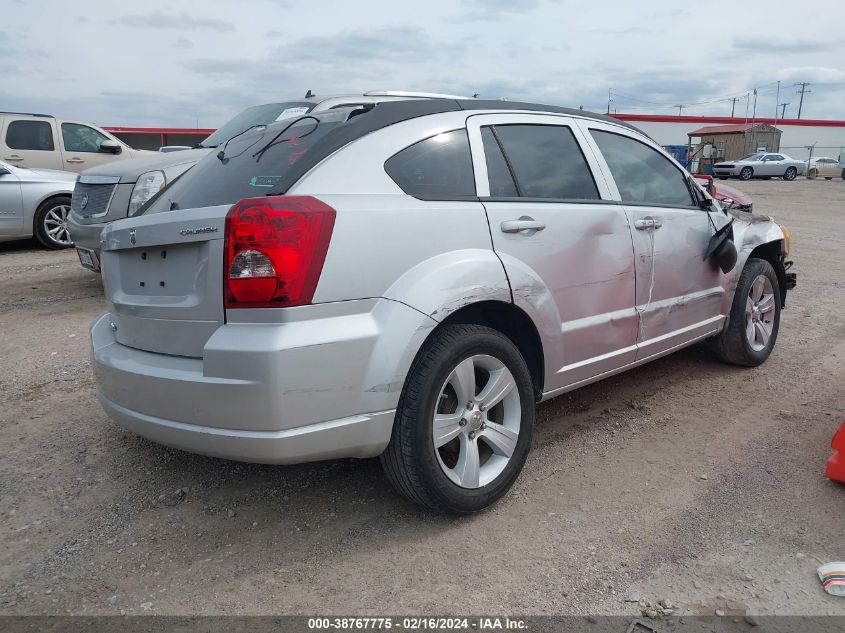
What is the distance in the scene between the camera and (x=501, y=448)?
10.2 ft

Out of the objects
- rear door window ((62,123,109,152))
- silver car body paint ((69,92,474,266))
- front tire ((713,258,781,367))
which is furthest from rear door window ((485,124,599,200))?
rear door window ((62,123,109,152))

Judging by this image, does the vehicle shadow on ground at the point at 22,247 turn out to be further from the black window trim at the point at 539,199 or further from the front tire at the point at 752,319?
the front tire at the point at 752,319

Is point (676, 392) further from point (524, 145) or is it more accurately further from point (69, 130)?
point (69, 130)

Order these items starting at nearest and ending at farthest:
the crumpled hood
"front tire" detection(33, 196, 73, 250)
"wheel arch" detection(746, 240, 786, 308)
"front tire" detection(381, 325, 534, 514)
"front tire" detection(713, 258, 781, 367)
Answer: "front tire" detection(381, 325, 534, 514), "front tire" detection(713, 258, 781, 367), "wheel arch" detection(746, 240, 786, 308), the crumpled hood, "front tire" detection(33, 196, 73, 250)

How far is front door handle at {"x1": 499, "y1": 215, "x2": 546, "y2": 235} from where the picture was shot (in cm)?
312

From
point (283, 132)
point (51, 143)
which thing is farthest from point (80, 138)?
point (283, 132)

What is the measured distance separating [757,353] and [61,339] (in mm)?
5326

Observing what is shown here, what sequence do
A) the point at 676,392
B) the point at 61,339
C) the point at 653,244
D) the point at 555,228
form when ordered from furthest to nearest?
the point at 61,339
the point at 676,392
the point at 653,244
the point at 555,228

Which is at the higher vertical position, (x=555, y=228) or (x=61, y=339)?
(x=555, y=228)

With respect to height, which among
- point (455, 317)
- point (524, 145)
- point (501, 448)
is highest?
point (524, 145)

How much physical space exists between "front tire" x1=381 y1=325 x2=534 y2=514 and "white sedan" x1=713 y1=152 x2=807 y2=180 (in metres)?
36.7

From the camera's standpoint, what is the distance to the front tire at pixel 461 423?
276 centimetres

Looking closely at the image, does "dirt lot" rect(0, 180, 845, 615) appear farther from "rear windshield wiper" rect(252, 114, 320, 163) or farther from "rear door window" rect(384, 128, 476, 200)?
"rear windshield wiper" rect(252, 114, 320, 163)

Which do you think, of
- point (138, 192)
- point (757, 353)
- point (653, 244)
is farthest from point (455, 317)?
point (138, 192)
